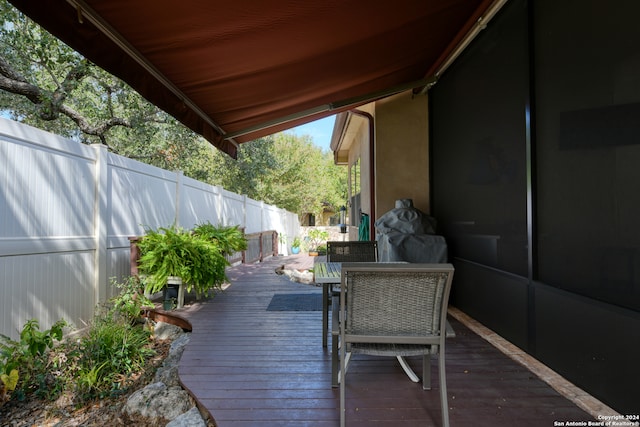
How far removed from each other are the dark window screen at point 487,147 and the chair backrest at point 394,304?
1.42 m

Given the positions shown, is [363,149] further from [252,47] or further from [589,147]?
[589,147]

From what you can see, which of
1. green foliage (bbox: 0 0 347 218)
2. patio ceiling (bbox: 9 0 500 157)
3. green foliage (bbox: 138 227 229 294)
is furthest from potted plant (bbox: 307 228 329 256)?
patio ceiling (bbox: 9 0 500 157)

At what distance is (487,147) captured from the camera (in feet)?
11.2

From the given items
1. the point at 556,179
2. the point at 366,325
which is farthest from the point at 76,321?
the point at 556,179

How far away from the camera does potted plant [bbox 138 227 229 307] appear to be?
4273 mm

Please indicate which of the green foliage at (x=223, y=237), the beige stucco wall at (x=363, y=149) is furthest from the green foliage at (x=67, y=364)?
the beige stucco wall at (x=363, y=149)

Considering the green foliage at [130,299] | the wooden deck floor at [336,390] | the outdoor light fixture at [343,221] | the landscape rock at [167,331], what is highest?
the outdoor light fixture at [343,221]

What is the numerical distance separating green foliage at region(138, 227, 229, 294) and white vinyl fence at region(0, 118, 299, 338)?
404 millimetres

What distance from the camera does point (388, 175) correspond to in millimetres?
4879

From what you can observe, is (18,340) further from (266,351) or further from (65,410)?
(266,351)

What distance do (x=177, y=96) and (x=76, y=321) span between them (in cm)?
276

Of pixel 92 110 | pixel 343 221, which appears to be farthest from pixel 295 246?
pixel 92 110

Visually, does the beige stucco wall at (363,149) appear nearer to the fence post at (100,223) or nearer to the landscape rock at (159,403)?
the fence post at (100,223)

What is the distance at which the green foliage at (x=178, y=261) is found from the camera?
4.27 metres
